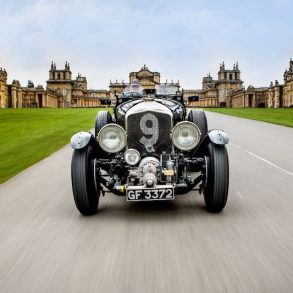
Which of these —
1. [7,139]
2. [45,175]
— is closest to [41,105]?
[7,139]

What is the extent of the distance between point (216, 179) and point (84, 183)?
1.84 metres

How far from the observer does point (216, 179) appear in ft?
23.7

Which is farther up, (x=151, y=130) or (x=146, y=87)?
(x=146, y=87)

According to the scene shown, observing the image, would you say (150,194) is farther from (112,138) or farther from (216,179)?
(112,138)

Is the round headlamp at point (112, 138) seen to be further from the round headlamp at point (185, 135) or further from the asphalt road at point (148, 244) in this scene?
the asphalt road at point (148, 244)

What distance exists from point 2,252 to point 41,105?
145 meters

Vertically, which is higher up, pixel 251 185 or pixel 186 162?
pixel 186 162

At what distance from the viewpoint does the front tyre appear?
722cm

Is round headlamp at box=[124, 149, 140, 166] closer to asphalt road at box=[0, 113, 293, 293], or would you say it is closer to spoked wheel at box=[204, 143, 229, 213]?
asphalt road at box=[0, 113, 293, 293]

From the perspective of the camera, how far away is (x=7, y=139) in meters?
26.0

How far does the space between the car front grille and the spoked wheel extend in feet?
2.98

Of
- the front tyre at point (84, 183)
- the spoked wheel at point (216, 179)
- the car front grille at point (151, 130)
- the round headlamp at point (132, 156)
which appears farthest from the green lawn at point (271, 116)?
the front tyre at point (84, 183)

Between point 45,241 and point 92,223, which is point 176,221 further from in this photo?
point 45,241

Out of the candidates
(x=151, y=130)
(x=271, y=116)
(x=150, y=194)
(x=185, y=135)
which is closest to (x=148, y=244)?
(x=150, y=194)
